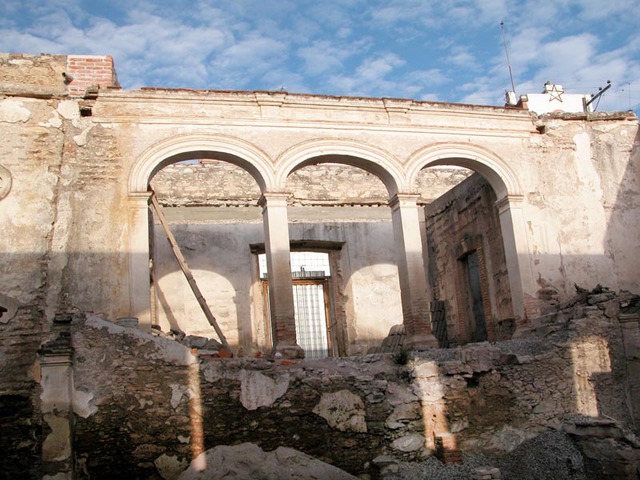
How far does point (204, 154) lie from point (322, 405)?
5223 millimetres

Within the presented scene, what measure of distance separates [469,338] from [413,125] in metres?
5.08

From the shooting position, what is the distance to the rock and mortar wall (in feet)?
27.3

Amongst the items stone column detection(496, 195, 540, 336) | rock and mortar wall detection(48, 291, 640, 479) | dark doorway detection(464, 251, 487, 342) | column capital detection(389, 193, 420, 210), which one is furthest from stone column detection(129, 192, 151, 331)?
dark doorway detection(464, 251, 487, 342)

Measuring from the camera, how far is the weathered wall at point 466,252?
13.9m

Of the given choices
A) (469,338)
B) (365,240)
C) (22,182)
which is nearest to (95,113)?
(22,182)

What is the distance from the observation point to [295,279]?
16844 millimetres

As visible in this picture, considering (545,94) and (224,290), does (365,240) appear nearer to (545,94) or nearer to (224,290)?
(224,290)

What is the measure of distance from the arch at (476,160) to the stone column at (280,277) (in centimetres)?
290

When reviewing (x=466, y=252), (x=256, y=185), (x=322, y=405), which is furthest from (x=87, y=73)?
(x=466, y=252)

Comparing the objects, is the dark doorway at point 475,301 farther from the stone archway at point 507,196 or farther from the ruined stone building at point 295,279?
the stone archway at point 507,196

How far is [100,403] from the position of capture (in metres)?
8.34

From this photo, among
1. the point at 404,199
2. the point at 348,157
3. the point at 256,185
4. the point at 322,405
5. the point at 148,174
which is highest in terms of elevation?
the point at 256,185

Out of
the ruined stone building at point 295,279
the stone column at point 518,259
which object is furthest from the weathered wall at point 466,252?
the stone column at point 518,259

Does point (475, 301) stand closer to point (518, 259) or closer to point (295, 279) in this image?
point (518, 259)
